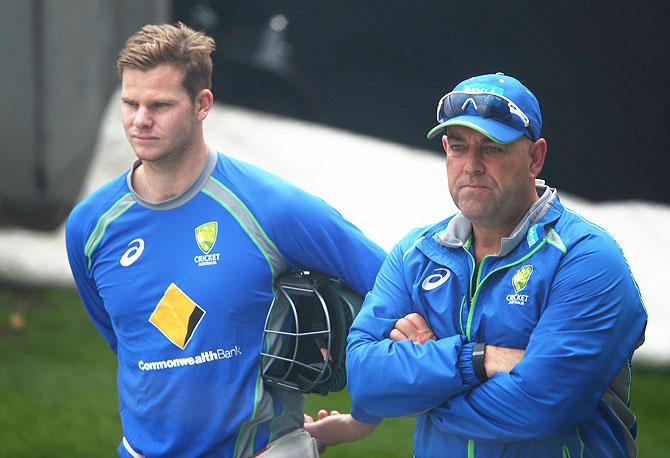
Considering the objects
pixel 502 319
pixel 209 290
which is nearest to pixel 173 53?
pixel 209 290

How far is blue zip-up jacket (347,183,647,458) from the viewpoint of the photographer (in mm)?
2291

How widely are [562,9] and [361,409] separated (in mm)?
4133

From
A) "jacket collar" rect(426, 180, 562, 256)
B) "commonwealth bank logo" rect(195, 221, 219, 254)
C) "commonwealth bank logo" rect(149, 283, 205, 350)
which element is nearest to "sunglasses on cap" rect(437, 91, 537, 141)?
"jacket collar" rect(426, 180, 562, 256)

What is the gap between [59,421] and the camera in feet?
17.4

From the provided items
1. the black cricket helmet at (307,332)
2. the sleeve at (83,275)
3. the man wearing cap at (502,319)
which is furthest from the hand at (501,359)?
the sleeve at (83,275)

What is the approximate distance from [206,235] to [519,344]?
0.97 metres

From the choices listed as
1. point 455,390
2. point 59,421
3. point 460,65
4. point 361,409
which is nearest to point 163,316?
point 361,409

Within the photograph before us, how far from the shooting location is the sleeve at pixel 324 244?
2.91 metres

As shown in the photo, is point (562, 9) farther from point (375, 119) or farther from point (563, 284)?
point (563, 284)

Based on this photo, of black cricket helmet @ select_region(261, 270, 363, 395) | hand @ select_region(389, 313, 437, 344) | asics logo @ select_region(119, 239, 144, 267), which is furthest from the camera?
asics logo @ select_region(119, 239, 144, 267)

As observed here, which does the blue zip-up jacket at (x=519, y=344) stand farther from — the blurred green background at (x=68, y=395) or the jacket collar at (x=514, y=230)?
the blurred green background at (x=68, y=395)

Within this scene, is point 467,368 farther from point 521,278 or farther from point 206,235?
point 206,235

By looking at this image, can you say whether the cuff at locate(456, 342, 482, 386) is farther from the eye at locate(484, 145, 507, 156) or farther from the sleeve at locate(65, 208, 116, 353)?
the sleeve at locate(65, 208, 116, 353)

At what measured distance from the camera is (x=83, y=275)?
3162 millimetres
